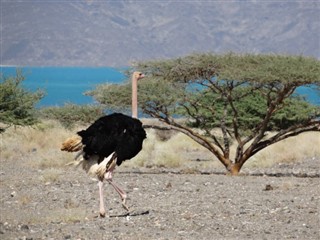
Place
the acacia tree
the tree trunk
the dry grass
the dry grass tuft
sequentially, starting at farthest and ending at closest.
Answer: the dry grass tuft < the dry grass < the tree trunk < the acacia tree

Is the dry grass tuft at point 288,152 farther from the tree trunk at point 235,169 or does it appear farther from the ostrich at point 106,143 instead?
the ostrich at point 106,143

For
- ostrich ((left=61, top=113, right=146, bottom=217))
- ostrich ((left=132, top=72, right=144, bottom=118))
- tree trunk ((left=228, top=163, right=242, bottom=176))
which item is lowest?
tree trunk ((left=228, top=163, right=242, bottom=176))

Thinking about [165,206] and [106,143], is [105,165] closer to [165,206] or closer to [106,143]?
[106,143]

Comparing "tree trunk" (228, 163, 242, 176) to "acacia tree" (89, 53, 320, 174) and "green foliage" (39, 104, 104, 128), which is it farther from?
"green foliage" (39, 104, 104, 128)

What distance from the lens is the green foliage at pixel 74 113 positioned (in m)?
26.1

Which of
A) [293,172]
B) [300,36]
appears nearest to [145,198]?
[293,172]

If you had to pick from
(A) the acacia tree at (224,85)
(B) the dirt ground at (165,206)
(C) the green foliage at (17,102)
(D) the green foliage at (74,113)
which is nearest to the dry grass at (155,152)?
(D) the green foliage at (74,113)

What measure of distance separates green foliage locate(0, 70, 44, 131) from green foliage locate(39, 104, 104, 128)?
504 mm

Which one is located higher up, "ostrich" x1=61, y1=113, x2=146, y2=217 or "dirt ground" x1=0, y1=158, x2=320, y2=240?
"ostrich" x1=61, y1=113, x2=146, y2=217

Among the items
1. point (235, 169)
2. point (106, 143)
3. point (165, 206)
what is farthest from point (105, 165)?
point (235, 169)

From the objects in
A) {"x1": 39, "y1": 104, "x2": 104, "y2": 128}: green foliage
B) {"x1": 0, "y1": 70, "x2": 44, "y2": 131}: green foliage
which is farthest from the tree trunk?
{"x1": 0, "y1": 70, "x2": 44, "y2": 131}: green foliage

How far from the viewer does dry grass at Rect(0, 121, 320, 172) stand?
2825cm

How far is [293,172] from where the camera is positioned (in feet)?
84.4

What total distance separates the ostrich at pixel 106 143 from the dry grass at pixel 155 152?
5693 mm
